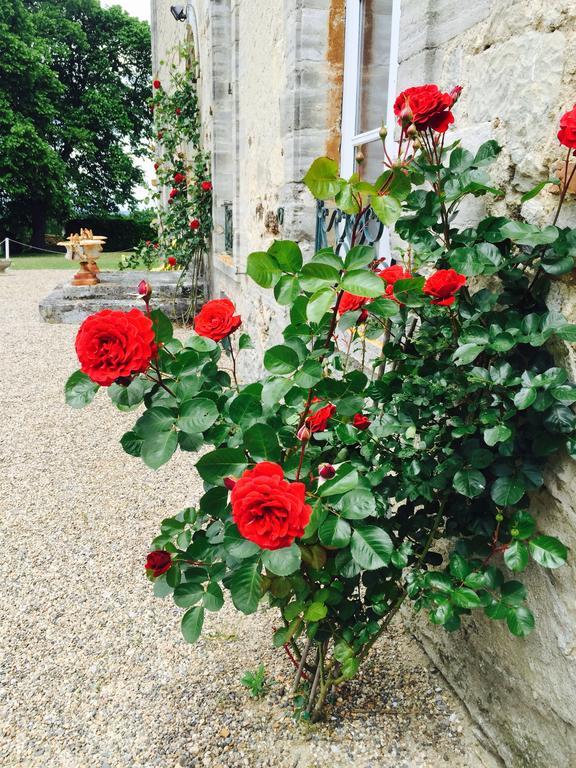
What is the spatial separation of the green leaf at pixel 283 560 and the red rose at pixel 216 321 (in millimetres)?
545

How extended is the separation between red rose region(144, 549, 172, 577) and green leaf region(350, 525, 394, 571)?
49 cm

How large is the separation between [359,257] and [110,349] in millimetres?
521

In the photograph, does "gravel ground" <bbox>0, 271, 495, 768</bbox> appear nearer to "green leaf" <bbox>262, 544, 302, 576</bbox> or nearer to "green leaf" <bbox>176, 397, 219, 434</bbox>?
"green leaf" <bbox>262, 544, 302, 576</bbox>

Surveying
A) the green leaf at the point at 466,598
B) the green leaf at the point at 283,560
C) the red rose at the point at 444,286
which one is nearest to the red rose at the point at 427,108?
the red rose at the point at 444,286

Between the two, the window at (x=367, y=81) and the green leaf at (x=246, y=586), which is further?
the window at (x=367, y=81)

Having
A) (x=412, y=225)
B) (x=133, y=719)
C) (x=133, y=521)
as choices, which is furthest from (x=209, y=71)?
(x=133, y=719)

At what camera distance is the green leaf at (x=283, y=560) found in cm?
112

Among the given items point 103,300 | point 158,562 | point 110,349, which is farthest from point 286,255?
point 103,300

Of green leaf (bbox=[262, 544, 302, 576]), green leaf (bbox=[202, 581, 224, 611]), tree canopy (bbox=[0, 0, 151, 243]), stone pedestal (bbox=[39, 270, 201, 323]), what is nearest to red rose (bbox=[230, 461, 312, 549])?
green leaf (bbox=[262, 544, 302, 576])

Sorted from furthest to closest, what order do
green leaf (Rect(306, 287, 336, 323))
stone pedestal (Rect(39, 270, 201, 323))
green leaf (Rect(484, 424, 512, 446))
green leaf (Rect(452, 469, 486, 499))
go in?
stone pedestal (Rect(39, 270, 201, 323))
green leaf (Rect(452, 469, 486, 499))
green leaf (Rect(484, 424, 512, 446))
green leaf (Rect(306, 287, 336, 323))

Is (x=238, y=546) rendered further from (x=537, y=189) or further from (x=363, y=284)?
(x=537, y=189)

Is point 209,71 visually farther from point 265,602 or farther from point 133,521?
point 265,602

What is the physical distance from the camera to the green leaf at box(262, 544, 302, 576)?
1125mm

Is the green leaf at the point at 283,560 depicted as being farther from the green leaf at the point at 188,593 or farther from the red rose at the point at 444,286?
the red rose at the point at 444,286
